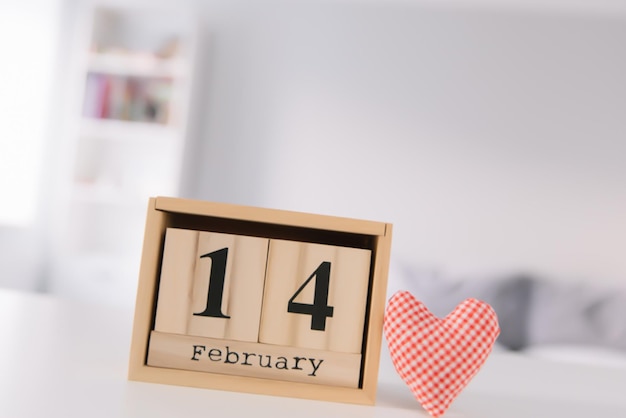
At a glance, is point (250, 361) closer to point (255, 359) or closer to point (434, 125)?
point (255, 359)

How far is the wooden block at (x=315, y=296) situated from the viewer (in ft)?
2.20

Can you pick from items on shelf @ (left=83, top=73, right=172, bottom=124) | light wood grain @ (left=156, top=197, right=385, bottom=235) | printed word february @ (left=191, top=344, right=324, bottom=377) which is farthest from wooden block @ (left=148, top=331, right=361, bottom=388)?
items on shelf @ (left=83, top=73, right=172, bottom=124)

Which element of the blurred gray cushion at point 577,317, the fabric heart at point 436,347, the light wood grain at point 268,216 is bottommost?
the blurred gray cushion at point 577,317

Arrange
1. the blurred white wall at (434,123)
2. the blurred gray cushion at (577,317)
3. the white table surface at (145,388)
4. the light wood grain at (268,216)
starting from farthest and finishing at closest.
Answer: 1. the blurred white wall at (434,123)
2. the blurred gray cushion at (577,317)
3. the light wood grain at (268,216)
4. the white table surface at (145,388)

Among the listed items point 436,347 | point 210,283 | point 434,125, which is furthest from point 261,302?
point 434,125

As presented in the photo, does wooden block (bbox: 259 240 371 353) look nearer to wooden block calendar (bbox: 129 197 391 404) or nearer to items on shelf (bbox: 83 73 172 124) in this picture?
wooden block calendar (bbox: 129 197 391 404)

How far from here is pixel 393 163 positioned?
3.71 meters

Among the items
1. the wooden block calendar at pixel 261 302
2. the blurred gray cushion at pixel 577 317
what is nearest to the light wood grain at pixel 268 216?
the wooden block calendar at pixel 261 302

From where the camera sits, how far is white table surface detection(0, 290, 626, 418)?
1.82ft

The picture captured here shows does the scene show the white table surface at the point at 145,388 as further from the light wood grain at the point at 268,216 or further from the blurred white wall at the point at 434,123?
the blurred white wall at the point at 434,123

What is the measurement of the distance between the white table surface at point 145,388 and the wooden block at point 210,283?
0.06 m

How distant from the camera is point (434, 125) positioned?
3.68 metres

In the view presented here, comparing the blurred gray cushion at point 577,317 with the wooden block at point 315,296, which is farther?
the blurred gray cushion at point 577,317

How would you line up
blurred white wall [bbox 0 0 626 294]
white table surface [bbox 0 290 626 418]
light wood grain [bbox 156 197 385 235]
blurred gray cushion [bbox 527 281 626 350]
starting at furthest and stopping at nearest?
1. blurred white wall [bbox 0 0 626 294]
2. blurred gray cushion [bbox 527 281 626 350]
3. light wood grain [bbox 156 197 385 235]
4. white table surface [bbox 0 290 626 418]
